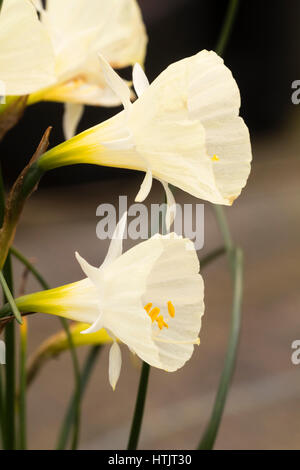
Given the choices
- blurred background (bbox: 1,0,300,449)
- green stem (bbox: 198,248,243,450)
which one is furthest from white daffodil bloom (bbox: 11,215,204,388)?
blurred background (bbox: 1,0,300,449)

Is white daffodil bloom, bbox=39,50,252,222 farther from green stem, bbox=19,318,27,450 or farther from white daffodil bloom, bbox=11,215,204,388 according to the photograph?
green stem, bbox=19,318,27,450

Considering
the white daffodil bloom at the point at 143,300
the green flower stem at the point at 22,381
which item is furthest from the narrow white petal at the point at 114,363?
the green flower stem at the point at 22,381

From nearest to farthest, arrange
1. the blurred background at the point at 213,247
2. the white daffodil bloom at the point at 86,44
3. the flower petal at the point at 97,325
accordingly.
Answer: the flower petal at the point at 97,325, the white daffodil bloom at the point at 86,44, the blurred background at the point at 213,247

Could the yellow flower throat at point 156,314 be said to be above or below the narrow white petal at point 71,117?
below

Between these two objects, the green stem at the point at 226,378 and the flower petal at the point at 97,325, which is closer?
the flower petal at the point at 97,325

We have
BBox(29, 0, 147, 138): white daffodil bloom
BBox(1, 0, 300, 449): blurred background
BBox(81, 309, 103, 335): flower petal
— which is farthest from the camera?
BBox(1, 0, 300, 449): blurred background

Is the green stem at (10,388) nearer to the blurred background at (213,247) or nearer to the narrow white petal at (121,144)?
the narrow white petal at (121,144)
